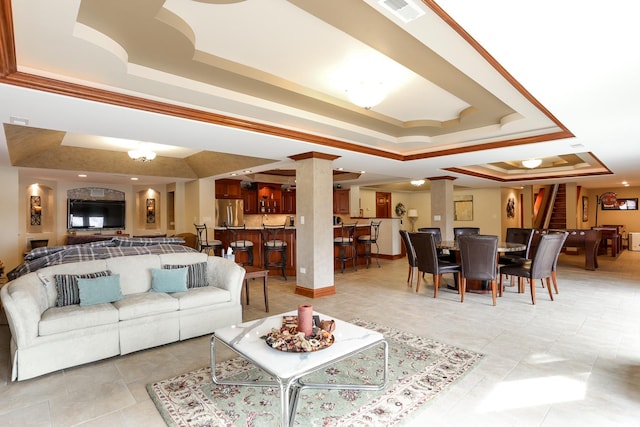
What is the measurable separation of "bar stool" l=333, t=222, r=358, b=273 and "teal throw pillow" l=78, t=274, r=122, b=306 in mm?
4609

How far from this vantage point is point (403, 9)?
1.64m

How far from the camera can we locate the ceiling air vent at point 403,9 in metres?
1.59

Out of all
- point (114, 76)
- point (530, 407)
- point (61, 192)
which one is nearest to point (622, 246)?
point (530, 407)

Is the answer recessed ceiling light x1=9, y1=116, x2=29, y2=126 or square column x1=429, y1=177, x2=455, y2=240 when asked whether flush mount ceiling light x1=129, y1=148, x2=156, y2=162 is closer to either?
recessed ceiling light x1=9, y1=116, x2=29, y2=126

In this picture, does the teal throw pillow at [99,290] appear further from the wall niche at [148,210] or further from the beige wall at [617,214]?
the beige wall at [617,214]

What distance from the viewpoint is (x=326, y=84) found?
3.44 meters

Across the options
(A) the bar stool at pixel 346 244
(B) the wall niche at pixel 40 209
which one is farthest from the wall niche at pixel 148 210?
(A) the bar stool at pixel 346 244

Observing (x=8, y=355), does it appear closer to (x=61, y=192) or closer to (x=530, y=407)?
(x=530, y=407)

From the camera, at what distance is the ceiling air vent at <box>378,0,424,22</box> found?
1589mm

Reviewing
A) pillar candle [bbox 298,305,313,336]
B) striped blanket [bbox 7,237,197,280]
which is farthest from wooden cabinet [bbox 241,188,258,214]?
pillar candle [bbox 298,305,313,336]

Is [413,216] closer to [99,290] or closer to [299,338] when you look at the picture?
[99,290]

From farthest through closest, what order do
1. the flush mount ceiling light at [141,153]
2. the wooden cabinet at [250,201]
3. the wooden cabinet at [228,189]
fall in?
the wooden cabinet at [250,201] → the wooden cabinet at [228,189] → the flush mount ceiling light at [141,153]

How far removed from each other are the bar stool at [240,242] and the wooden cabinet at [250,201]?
283cm

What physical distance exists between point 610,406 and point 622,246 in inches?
488
